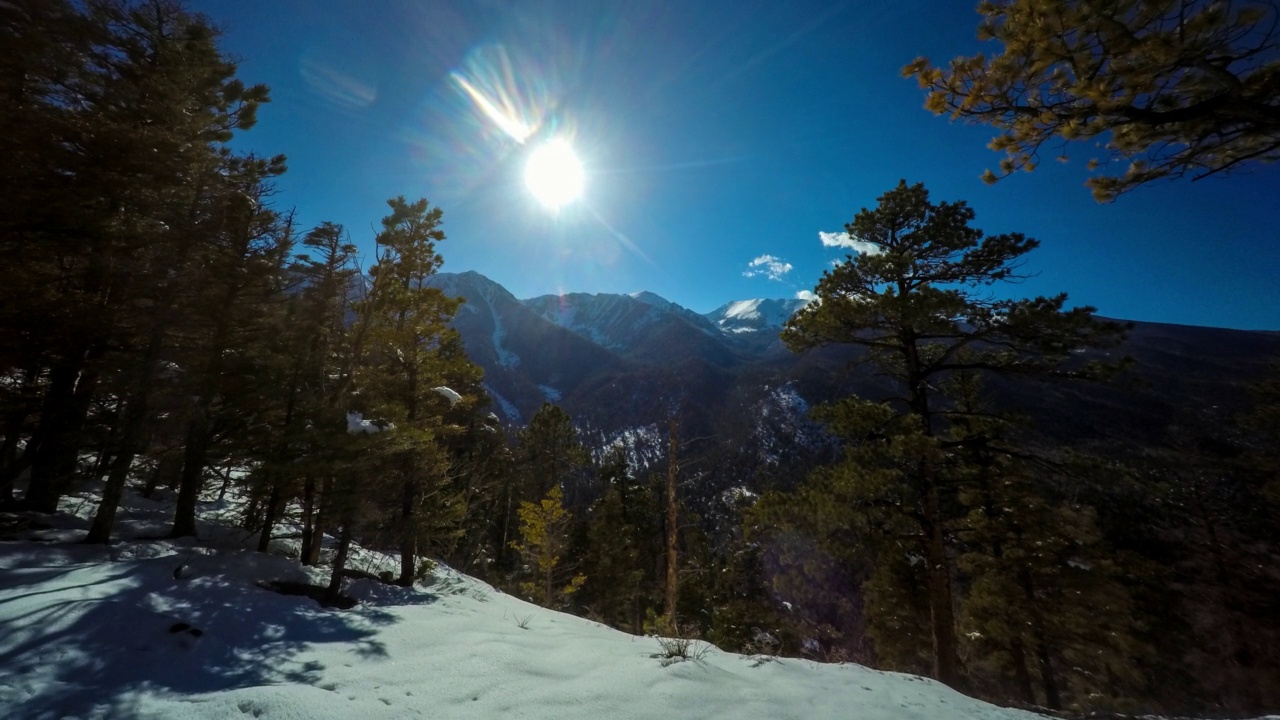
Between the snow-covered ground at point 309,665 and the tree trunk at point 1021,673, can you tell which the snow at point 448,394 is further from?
the tree trunk at point 1021,673

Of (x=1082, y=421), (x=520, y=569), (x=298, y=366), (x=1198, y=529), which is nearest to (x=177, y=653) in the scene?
(x=298, y=366)

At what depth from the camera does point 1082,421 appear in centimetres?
12444

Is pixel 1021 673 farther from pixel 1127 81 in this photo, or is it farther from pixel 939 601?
pixel 1127 81

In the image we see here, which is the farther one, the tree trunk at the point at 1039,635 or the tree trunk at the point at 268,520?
the tree trunk at the point at 1039,635

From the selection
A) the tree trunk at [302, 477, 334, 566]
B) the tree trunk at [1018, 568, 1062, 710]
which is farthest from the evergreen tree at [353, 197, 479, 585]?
the tree trunk at [1018, 568, 1062, 710]

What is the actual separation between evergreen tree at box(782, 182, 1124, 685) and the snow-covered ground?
366cm

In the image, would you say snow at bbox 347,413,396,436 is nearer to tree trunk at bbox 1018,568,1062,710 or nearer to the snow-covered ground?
the snow-covered ground

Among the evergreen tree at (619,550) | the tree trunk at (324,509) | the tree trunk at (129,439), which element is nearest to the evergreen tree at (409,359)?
the tree trunk at (324,509)

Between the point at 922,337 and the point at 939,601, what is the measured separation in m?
5.20

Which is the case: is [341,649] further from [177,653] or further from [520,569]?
[520,569]

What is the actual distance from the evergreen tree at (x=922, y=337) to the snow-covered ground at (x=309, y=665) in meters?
3.66

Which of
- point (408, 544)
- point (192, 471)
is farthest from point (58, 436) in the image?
point (408, 544)

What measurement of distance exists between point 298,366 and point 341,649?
24.8 feet

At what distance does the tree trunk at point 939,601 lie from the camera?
8383 mm
